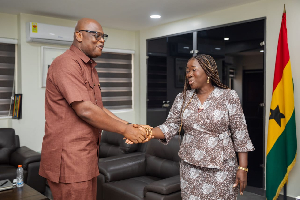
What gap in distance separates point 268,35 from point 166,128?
2.45 metres

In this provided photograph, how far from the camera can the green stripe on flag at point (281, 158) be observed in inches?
133

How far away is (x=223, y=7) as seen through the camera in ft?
13.8

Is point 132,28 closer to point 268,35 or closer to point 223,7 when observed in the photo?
point 223,7

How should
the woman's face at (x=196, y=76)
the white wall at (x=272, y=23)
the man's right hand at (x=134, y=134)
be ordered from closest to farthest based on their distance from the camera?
the man's right hand at (x=134, y=134) < the woman's face at (x=196, y=76) < the white wall at (x=272, y=23)

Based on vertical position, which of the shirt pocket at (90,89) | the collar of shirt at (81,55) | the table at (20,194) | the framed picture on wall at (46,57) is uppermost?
the framed picture on wall at (46,57)

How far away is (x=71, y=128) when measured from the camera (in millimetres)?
1575

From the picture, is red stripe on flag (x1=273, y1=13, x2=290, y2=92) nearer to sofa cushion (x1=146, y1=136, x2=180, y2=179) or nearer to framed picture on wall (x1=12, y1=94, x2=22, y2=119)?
sofa cushion (x1=146, y1=136, x2=180, y2=179)

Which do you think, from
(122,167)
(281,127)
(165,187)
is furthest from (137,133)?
(281,127)

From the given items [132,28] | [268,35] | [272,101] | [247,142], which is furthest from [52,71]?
[132,28]

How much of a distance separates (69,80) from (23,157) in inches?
115

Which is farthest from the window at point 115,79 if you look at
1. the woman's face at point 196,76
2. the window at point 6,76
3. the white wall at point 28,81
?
the woman's face at point 196,76

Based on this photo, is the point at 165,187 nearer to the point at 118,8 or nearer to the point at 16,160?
the point at 16,160

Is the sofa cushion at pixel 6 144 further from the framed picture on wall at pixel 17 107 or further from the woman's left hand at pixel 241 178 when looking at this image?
the woman's left hand at pixel 241 178

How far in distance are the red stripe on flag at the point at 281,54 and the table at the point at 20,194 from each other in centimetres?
286
